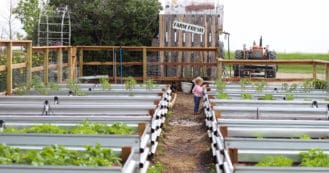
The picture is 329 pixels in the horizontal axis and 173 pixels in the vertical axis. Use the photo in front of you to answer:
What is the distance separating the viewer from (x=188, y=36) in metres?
17.9

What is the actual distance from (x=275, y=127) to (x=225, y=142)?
1.52 m

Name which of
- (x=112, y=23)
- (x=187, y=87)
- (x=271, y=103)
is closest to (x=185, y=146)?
(x=271, y=103)

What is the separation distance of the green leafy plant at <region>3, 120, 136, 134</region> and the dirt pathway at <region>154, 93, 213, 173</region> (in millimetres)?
1365

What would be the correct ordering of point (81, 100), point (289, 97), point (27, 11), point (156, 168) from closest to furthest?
point (156, 168)
point (81, 100)
point (289, 97)
point (27, 11)

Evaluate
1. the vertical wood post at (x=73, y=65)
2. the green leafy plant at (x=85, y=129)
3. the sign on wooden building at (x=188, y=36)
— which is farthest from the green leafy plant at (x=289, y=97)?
the sign on wooden building at (x=188, y=36)

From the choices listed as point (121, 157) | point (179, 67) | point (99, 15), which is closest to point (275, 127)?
point (121, 157)

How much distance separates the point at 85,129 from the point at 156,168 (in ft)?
4.98

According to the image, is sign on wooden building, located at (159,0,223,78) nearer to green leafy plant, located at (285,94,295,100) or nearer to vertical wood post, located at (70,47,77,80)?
vertical wood post, located at (70,47,77,80)

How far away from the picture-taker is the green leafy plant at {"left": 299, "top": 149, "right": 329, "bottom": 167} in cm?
429

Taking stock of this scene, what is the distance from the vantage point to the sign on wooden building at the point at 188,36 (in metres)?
17.6

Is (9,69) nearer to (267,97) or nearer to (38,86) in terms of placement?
(38,86)

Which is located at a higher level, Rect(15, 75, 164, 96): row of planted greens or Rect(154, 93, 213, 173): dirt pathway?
Rect(15, 75, 164, 96): row of planted greens

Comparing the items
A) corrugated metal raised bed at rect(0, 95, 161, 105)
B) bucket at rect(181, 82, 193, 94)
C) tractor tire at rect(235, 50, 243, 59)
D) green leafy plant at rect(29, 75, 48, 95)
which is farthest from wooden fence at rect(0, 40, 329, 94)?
tractor tire at rect(235, 50, 243, 59)

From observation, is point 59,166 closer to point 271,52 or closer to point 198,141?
point 198,141
